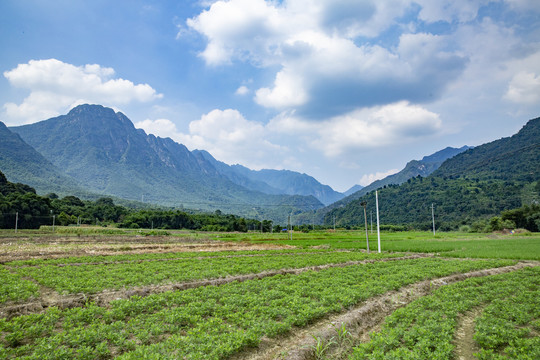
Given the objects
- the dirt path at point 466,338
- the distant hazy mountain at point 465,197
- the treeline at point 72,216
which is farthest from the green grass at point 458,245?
the distant hazy mountain at point 465,197

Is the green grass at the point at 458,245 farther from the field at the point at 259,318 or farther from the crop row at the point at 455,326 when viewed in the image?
the crop row at the point at 455,326

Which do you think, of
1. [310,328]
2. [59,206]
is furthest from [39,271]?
[59,206]

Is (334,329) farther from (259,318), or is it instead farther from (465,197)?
(465,197)

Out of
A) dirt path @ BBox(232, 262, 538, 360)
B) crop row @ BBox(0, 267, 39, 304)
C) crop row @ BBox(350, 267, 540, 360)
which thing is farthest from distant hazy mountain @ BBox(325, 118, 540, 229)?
crop row @ BBox(0, 267, 39, 304)

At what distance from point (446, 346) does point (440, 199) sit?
173375mm

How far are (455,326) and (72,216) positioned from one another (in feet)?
365

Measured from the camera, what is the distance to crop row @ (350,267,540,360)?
7758 mm

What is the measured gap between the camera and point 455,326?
1037 cm

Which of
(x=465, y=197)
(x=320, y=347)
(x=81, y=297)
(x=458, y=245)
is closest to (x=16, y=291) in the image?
(x=81, y=297)

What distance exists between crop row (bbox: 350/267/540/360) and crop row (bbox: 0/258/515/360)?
2.53 meters

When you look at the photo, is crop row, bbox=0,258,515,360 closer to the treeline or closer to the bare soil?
the bare soil

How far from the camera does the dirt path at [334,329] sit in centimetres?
793

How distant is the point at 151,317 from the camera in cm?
992

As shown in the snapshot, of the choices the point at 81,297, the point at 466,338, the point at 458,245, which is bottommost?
the point at 458,245
